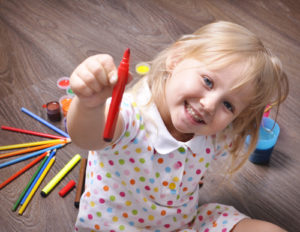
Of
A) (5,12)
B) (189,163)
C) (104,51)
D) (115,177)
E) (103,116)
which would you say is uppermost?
(103,116)

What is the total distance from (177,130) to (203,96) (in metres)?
0.15

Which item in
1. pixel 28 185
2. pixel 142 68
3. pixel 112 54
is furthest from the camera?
pixel 112 54

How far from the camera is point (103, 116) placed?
62 cm

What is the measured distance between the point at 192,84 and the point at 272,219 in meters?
0.57

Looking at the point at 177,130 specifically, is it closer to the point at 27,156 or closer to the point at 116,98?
the point at 116,98

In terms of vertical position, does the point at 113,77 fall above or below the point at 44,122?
above

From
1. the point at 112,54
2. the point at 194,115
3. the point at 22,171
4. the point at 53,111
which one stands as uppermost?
the point at 194,115

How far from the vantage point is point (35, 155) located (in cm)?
115

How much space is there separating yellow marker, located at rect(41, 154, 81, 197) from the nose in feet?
1.89

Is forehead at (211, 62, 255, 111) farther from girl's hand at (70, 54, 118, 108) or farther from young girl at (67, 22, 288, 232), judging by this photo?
girl's hand at (70, 54, 118, 108)

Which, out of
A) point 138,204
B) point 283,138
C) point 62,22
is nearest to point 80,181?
point 138,204

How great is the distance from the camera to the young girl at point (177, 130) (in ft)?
2.32

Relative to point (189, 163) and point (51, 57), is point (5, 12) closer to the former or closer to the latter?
point (51, 57)

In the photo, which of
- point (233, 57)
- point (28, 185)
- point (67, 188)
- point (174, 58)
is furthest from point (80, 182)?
point (233, 57)
